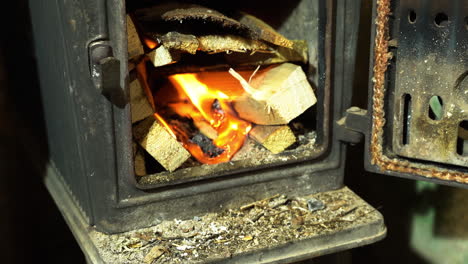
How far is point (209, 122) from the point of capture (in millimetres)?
1442

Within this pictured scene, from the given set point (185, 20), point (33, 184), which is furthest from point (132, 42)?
point (33, 184)

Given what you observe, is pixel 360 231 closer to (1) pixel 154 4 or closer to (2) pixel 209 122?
(2) pixel 209 122

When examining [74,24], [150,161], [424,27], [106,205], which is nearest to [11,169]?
[150,161]

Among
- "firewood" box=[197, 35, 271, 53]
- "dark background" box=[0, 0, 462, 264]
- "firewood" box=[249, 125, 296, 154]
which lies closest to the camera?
"firewood" box=[197, 35, 271, 53]

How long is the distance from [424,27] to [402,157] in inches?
10.5

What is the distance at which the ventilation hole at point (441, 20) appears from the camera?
3.37 ft

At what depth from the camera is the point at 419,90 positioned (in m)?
1.09

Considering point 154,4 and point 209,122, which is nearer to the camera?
A: point 154,4

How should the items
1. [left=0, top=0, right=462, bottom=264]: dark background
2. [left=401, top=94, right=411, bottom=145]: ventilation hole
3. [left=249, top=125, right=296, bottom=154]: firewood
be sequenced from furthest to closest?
[left=0, top=0, right=462, bottom=264]: dark background < [left=249, top=125, right=296, bottom=154]: firewood < [left=401, top=94, right=411, bottom=145]: ventilation hole

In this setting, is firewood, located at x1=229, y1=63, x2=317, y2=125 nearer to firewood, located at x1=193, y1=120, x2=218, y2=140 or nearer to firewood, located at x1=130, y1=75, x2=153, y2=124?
firewood, located at x1=193, y1=120, x2=218, y2=140

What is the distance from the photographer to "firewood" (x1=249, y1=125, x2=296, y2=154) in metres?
1.34

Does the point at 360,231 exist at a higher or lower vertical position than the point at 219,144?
lower

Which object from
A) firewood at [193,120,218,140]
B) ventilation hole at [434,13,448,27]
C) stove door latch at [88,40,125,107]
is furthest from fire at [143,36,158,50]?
ventilation hole at [434,13,448,27]

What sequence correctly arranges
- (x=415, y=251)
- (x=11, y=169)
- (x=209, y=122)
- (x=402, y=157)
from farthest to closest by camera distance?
(x=11, y=169)
(x=415, y=251)
(x=209, y=122)
(x=402, y=157)
